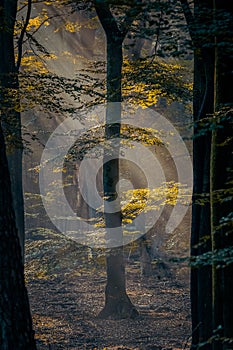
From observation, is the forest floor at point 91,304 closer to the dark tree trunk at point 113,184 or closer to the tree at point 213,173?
the dark tree trunk at point 113,184

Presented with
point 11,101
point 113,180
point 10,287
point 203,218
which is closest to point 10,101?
point 11,101

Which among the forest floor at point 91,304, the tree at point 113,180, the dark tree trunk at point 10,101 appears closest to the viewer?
the dark tree trunk at point 10,101

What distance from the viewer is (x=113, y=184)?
15.6m

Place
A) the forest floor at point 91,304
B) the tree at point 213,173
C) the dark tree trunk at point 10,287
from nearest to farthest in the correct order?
the tree at point 213,173, the dark tree trunk at point 10,287, the forest floor at point 91,304

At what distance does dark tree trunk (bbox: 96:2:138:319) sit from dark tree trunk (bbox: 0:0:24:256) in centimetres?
243

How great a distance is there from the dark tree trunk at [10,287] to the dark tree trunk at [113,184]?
820 cm

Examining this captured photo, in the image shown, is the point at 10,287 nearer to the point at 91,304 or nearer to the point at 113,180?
the point at 113,180

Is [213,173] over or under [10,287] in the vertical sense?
over

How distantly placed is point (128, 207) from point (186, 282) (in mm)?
7429

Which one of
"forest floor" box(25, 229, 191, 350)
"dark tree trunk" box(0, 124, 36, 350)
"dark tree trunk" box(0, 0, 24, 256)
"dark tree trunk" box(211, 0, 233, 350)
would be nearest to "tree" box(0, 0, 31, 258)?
"dark tree trunk" box(0, 0, 24, 256)

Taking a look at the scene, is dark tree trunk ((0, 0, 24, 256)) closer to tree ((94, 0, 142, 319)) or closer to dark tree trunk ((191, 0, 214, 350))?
tree ((94, 0, 142, 319))

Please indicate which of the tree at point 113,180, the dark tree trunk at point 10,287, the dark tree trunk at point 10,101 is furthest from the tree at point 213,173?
the tree at point 113,180

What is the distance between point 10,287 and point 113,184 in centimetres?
1010

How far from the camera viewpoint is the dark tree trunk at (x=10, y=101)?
11555mm
